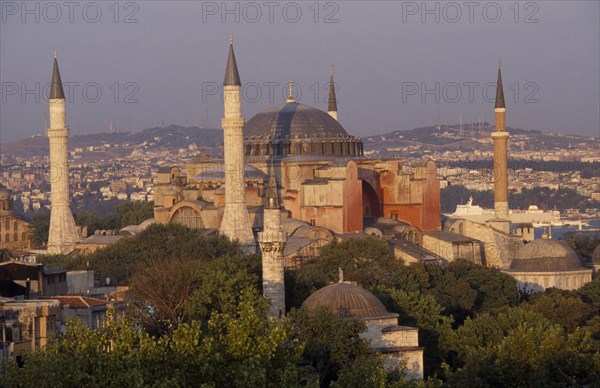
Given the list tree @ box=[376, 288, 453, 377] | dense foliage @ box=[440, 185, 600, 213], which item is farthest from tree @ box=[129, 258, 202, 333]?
dense foliage @ box=[440, 185, 600, 213]

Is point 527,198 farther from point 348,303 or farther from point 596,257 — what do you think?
point 348,303

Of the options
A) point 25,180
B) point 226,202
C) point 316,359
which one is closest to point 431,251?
point 226,202

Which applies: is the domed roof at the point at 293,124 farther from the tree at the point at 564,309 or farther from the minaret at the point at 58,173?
the tree at the point at 564,309

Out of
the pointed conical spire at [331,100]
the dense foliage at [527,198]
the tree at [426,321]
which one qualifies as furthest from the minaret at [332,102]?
the dense foliage at [527,198]

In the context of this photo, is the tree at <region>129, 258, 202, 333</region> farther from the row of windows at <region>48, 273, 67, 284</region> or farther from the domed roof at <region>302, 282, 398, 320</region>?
the domed roof at <region>302, 282, 398, 320</region>

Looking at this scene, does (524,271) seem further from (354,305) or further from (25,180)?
(25,180)

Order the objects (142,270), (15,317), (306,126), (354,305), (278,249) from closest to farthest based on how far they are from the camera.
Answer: (15,317) → (354,305) → (278,249) → (142,270) → (306,126)
